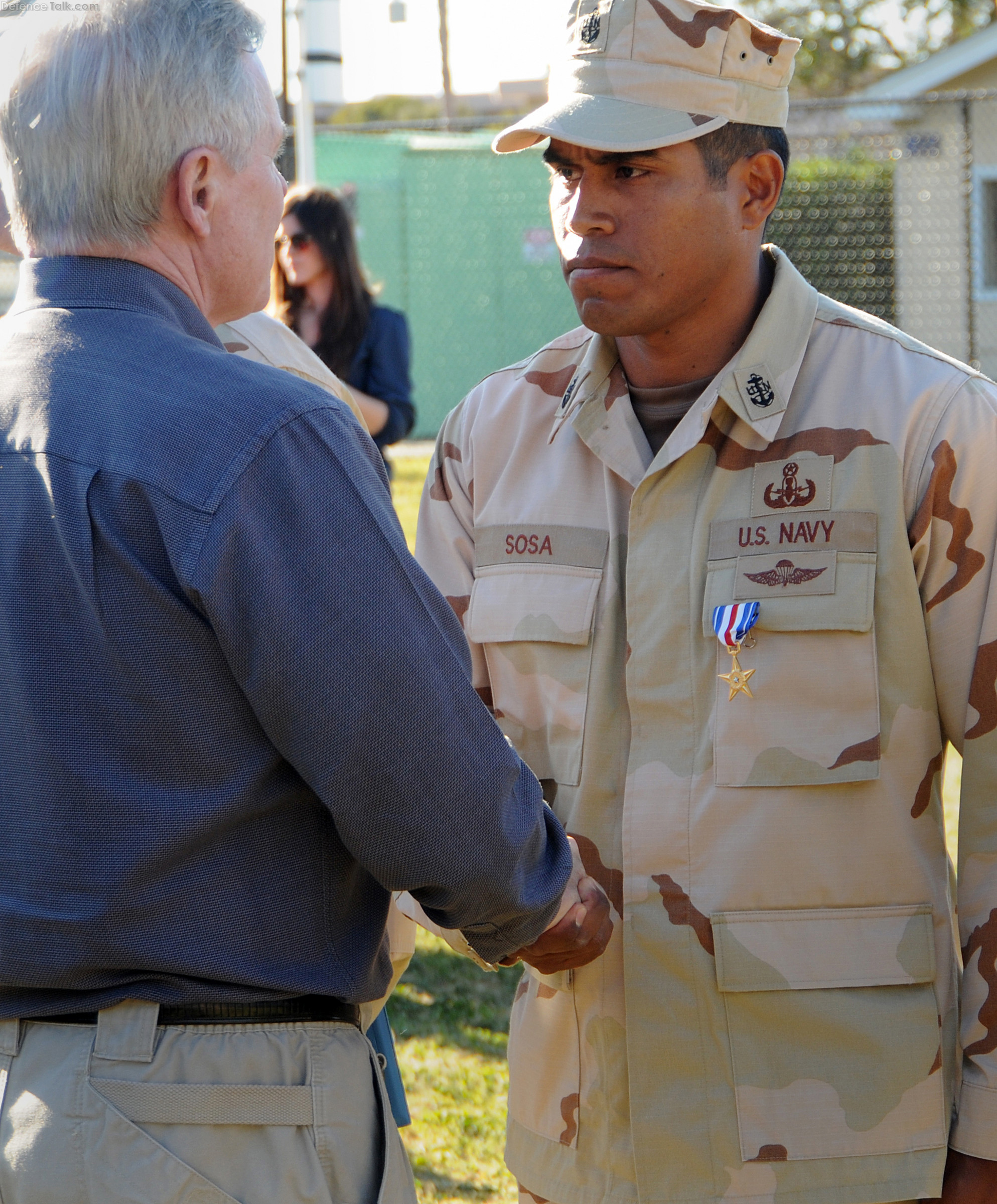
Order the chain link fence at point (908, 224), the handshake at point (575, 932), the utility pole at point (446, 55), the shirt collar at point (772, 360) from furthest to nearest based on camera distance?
the utility pole at point (446, 55), the chain link fence at point (908, 224), the shirt collar at point (772, 360), the handshake at point (575, 932)

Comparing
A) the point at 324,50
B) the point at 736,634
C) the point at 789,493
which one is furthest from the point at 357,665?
the point at 324,50

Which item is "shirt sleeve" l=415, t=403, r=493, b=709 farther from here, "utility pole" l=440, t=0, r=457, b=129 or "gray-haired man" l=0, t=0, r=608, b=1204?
"utility pole" l=440, t=0, r=457, b=129

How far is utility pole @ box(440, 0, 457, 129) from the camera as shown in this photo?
118 ft

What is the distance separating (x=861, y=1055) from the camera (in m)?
1.88

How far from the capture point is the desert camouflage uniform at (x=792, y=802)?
6.12 feet

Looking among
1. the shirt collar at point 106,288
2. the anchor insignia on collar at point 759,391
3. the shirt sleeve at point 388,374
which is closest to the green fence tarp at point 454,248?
the shirt sleeve at point 388,374

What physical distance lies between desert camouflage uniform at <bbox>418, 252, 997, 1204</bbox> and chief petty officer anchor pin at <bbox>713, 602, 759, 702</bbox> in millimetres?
18

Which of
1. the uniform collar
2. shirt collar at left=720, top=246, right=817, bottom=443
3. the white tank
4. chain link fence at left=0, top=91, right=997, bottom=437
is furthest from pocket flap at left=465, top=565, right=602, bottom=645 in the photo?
chain link fence at left=0, top=91, right=997, bottom=437

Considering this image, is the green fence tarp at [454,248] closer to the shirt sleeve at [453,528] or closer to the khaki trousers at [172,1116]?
the shirt sleeve at [453,528]

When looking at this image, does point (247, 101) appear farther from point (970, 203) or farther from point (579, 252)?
point (970, 203)

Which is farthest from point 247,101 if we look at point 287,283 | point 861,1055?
point 287,283

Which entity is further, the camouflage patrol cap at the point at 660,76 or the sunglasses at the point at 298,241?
the sunglasses at the point at 298,241

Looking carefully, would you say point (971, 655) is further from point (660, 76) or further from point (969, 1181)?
point (660, 76)

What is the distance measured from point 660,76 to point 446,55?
3736 cm
